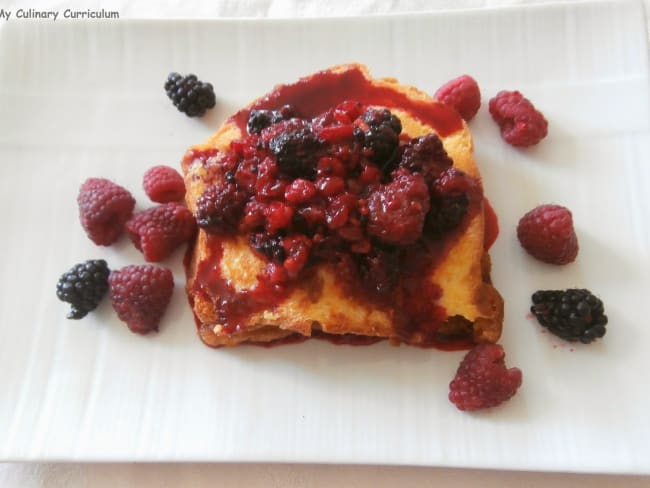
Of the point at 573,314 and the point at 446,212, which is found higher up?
the point at 446,212

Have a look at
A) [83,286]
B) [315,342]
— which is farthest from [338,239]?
[83,286]

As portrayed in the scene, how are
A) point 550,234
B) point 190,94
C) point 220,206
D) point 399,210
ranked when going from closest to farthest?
point 399,210
point 220,206
point 550,234
point 190,94

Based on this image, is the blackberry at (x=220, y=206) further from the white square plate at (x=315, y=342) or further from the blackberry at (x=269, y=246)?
the white square plate at (x=315, y=342)

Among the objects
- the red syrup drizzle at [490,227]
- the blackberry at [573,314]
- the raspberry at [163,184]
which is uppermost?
the raspberry at [163,184]

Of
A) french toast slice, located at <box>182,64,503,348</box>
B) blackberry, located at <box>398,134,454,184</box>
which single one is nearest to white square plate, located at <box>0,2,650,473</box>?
french toast slice, located at <box>182,64,503,348</box>

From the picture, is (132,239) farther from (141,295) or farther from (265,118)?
(265,118)

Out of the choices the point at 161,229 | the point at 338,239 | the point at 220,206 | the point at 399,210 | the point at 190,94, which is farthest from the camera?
the point at 190,94

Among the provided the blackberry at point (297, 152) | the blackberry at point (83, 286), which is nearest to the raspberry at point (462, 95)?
the blackberry at point (297, 152)

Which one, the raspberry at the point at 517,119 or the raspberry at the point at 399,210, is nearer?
the raspberry at the point at 399,210
